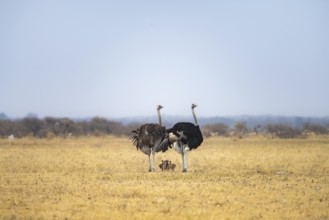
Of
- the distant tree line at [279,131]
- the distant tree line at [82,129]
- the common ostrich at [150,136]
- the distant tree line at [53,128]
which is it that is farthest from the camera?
the distant tree line at [53,128]

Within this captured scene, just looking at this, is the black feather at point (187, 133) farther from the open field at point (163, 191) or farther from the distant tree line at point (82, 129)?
the distant tree line at point (82, 129)

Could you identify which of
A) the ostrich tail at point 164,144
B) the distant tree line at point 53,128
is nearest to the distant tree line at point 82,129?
the distant tree line at point 53,128

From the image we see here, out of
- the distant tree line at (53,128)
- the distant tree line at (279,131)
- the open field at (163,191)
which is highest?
the distant tree line at (53,128)

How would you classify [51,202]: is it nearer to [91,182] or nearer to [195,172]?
[91,182]

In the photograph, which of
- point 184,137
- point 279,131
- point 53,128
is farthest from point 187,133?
point 53,128

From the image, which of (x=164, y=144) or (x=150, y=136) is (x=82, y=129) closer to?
(x=164, y=144)

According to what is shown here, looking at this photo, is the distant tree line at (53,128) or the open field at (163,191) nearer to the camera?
the open field at (163,191)

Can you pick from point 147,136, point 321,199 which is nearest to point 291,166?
point 147,136

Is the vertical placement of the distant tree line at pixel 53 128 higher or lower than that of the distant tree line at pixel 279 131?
higher

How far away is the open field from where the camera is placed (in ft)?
44.0

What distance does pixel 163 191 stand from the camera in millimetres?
16156

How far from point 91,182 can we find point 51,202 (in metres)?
3.64

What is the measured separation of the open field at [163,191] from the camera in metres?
13.4

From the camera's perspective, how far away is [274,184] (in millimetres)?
17594
